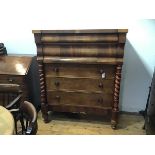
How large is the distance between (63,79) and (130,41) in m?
0.98

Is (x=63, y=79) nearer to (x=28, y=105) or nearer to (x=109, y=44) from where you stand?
(x=109, y=44)

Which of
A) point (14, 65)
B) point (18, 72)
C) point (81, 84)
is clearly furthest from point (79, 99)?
point (14, 65)

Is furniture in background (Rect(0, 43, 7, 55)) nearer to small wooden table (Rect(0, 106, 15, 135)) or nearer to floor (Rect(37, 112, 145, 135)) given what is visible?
floor (Rect(37, 112, 145, 135))

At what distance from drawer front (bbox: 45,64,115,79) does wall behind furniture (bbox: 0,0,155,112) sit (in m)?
0.51

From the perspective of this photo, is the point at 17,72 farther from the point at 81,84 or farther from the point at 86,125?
the point at 86,125

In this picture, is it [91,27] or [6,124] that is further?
[91,27]

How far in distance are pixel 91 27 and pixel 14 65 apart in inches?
42.8

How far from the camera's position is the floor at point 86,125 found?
2.52 metres

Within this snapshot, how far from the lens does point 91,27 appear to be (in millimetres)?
2582

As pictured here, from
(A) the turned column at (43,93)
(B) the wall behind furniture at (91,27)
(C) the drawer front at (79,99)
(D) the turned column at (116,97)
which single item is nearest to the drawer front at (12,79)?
(A) the turned column at (43,93)

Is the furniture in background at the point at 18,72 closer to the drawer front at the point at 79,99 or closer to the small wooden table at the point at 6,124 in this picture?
the drawer front at the point at 79,99

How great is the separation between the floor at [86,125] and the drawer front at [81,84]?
0.52 metres

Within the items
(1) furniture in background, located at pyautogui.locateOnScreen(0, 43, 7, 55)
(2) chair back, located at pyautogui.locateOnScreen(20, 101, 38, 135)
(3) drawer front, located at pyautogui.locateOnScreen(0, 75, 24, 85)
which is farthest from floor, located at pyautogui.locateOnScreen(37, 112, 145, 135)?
(2) chair back, located at pyautogui.locateOnScreen(20, 101, 38, 135)
